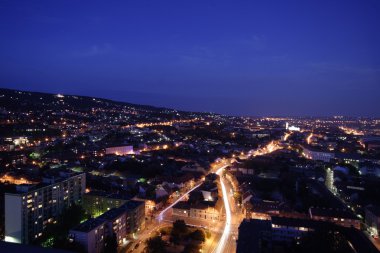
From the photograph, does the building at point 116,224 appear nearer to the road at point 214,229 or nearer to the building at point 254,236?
the road at point 214,229

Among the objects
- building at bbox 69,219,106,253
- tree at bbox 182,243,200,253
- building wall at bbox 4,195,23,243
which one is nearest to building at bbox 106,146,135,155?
building wall at bbox 4,195,23,243

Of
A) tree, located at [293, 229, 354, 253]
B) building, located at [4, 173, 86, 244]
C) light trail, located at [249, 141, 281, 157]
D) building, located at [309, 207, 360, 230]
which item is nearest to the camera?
tree, located at [293, 229, 354, 253]

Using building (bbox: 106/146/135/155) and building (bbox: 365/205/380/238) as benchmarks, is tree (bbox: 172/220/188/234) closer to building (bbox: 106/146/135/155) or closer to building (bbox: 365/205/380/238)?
building (bbox: 365/205/380/238)

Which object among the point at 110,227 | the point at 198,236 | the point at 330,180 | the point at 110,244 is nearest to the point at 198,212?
the point at 198,236

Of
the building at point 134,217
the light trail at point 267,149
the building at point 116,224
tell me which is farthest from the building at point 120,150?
the building at point 116,224

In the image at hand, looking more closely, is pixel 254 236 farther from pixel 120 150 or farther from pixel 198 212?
pixel 120 150

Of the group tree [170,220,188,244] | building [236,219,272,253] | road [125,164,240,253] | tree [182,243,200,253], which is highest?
building [236,219,272,253]

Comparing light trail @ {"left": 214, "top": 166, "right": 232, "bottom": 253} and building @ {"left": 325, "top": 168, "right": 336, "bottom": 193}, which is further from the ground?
building @ {"left": 325, "top": 168, "right": 336, "bottom": 193}
